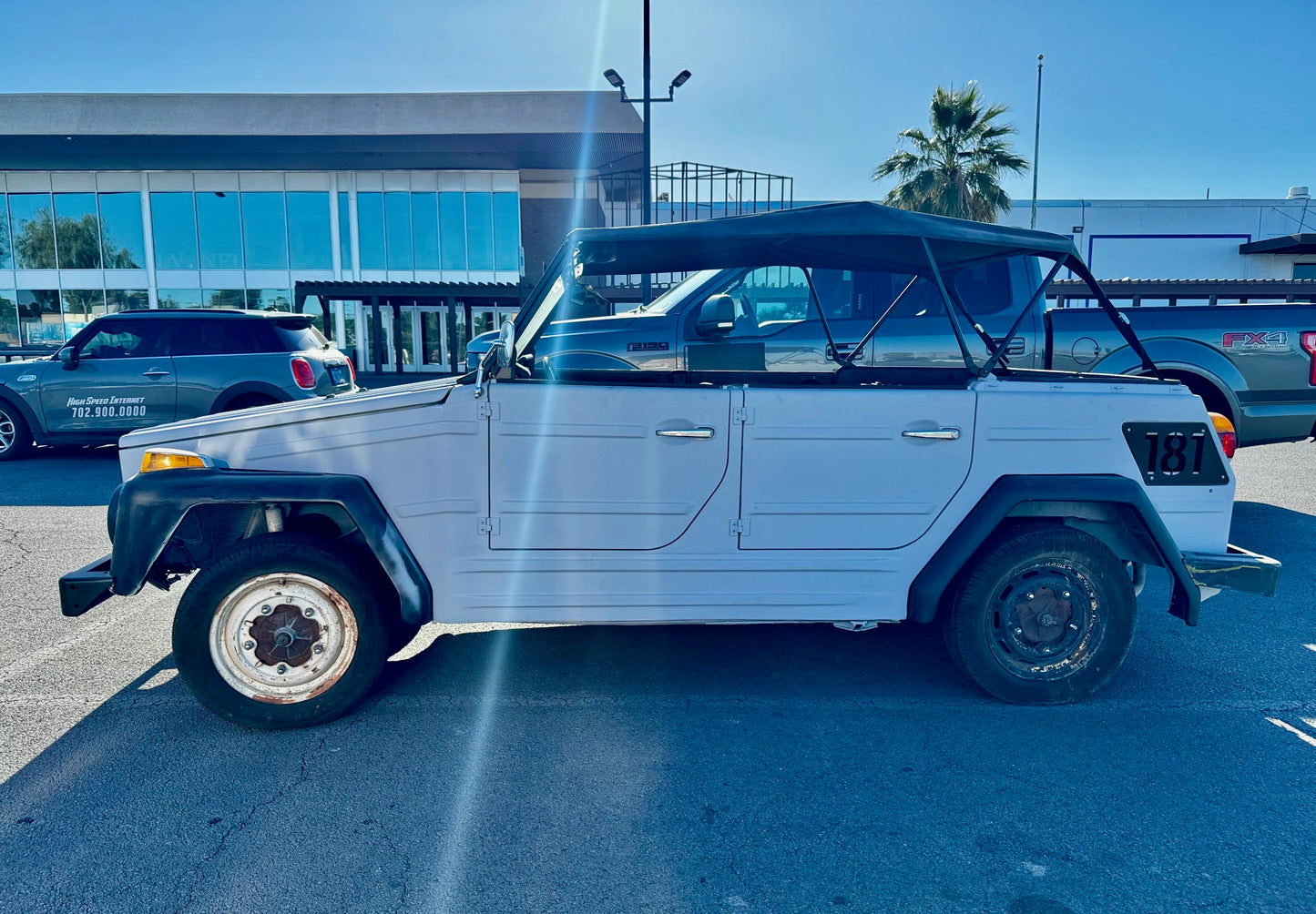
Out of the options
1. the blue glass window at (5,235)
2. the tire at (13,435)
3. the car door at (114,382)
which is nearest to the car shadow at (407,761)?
the car door at (114,382)

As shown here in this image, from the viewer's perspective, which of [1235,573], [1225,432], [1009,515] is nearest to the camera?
[1009,515]

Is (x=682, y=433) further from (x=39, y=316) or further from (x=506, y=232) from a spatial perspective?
(x=39, y=316)

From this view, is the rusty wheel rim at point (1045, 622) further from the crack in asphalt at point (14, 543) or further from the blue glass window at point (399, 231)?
the blue glass window at point (399, 231)

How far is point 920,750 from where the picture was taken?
338 centimetres

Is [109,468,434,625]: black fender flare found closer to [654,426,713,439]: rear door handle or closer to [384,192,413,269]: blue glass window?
[654,426,713,439]: rear door handle

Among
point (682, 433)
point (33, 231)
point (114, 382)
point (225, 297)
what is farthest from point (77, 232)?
point (682, 433)

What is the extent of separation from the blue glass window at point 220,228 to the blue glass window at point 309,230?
5.44 ft

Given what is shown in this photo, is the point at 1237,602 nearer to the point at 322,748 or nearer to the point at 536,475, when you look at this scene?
the point at 536,475

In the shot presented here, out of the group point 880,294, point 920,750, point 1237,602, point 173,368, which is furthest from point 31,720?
point 173,368

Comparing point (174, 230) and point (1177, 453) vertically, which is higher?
point (174, 230)

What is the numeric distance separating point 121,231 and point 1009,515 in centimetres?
3292

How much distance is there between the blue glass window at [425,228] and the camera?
29.3 m

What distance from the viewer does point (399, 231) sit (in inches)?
1153

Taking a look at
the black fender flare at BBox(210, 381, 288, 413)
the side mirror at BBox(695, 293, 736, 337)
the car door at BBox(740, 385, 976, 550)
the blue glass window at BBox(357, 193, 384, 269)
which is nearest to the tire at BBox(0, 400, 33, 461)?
the black fender flare at BBox(210, 381, 288, 413)
